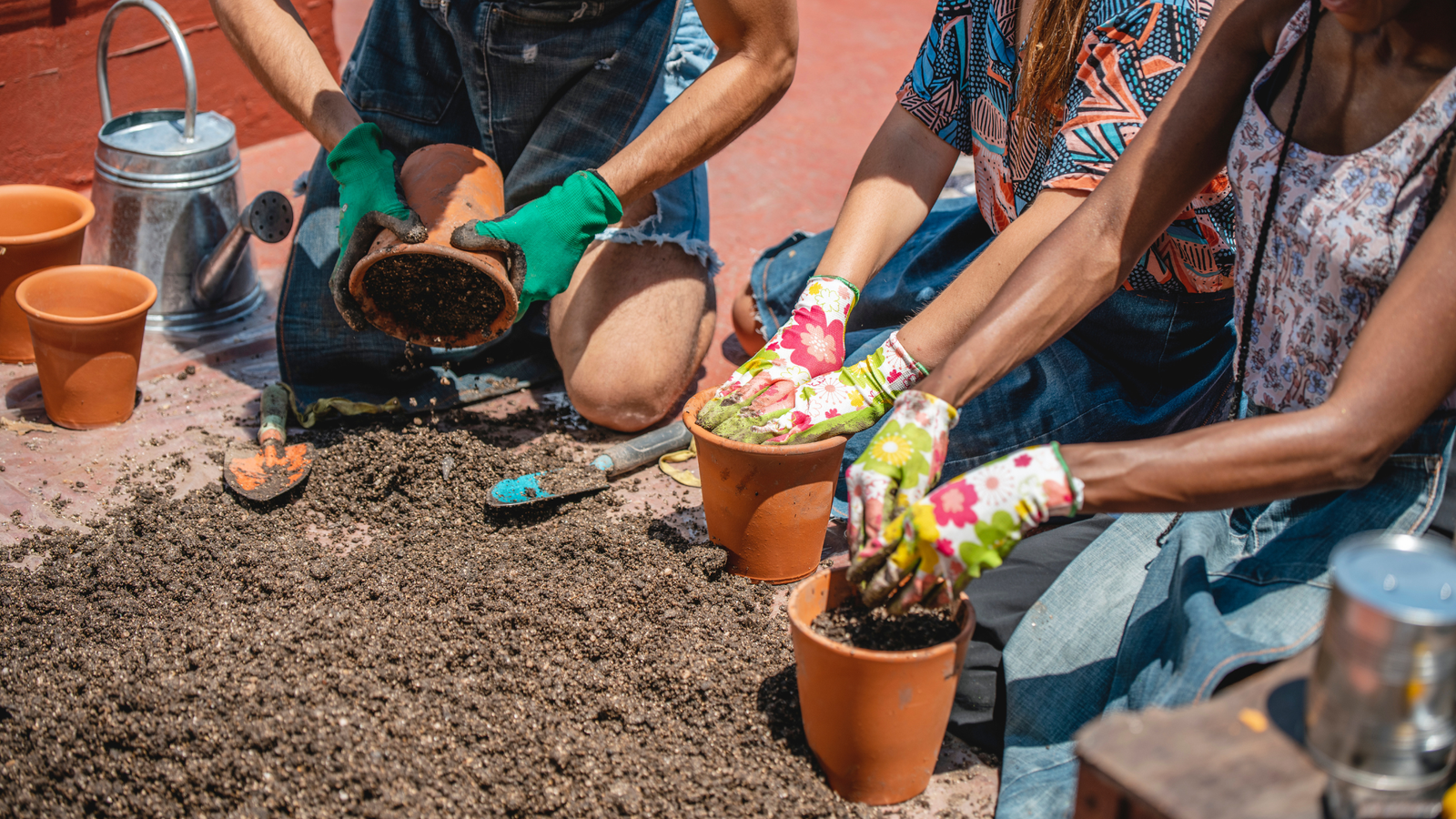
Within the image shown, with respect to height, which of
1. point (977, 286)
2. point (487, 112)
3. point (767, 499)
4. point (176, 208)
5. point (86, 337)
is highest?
point (977, 286)

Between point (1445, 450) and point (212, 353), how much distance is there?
10.6 feet

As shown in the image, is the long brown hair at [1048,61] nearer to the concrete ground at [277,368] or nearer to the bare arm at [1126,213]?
the bare arm at [1126,213]

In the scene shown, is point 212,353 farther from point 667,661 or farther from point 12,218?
point 667,661

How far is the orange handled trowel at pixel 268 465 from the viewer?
259 centimetres

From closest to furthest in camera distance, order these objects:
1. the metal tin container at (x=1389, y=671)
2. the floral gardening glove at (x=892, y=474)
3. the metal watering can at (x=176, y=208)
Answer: the metal tin container at (x=1389, y=671) < the floral gardening glove at (x=892, y=474) < the metal watering can at (x=176, y=208)

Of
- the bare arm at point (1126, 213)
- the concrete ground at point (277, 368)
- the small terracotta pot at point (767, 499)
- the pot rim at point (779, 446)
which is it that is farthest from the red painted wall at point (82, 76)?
the bare arm at point (1126, 213)

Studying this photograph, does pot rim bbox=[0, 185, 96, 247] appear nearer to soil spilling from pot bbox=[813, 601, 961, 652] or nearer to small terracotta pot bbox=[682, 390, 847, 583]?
small terracotta pot bbox=[682, 390, 847, 583]

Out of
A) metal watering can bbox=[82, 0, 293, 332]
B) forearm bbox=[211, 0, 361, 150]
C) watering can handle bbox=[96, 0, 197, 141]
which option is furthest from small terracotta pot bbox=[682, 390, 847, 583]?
watering can handle bbox=[96, 0, 197, 141]

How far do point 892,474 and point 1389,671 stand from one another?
82 centimetres

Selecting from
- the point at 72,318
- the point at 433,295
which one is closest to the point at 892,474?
the point at 433,295

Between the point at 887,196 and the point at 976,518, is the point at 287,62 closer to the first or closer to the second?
the point at 887,196

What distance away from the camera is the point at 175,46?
126 inches

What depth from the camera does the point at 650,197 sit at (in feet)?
10.2

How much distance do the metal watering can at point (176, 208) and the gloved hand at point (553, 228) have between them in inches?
43.0
